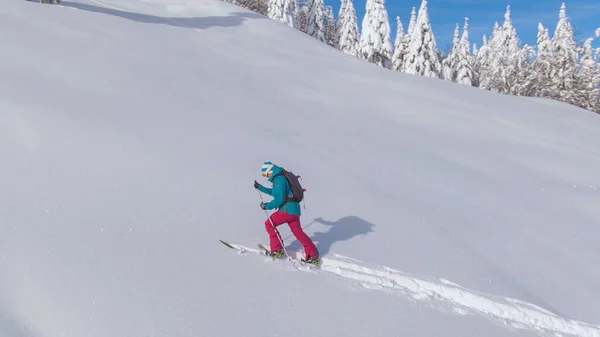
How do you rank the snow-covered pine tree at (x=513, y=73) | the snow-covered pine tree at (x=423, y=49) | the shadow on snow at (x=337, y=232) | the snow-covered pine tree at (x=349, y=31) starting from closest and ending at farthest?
the shadow on snow at (x=337, y=232)
the snow-covered pine tree at (x=513, y=73)
the snow-covered pine tree at (x=423, y=49)
the snow-covered pine tree at (x=349, y=31)

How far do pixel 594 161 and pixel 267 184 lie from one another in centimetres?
1124

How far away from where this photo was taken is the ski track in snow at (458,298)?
5.88 m

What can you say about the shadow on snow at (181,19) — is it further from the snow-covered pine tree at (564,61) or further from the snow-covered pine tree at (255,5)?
the snow-covered pine tree at (255,5)

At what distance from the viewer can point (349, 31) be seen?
180 feet

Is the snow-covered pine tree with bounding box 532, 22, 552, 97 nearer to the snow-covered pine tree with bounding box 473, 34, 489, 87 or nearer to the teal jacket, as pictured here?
the snow-covered pine tree with bounding box 473, 34, 489, 87

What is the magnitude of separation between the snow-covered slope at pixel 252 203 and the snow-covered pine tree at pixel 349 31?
3836cm

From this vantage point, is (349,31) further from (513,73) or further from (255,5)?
(513,73)

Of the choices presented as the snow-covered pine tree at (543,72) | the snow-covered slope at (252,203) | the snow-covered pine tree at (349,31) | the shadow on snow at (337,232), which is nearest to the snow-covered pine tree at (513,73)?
the snow-covered pine tree at (543,72)

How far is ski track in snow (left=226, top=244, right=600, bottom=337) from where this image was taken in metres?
5.88

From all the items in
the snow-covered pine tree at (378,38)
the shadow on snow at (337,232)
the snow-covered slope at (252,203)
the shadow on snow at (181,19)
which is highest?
the snow-covered pine tree at (378,38)

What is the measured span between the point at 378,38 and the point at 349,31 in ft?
39.3

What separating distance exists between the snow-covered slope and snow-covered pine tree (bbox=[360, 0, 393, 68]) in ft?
92.1

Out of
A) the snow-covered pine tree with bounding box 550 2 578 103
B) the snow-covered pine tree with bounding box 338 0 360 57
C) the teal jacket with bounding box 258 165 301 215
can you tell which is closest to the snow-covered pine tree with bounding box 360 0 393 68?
the snow-covered pine tree with bounding box 338 0 360 57

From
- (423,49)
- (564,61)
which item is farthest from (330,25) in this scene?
(564,61)
